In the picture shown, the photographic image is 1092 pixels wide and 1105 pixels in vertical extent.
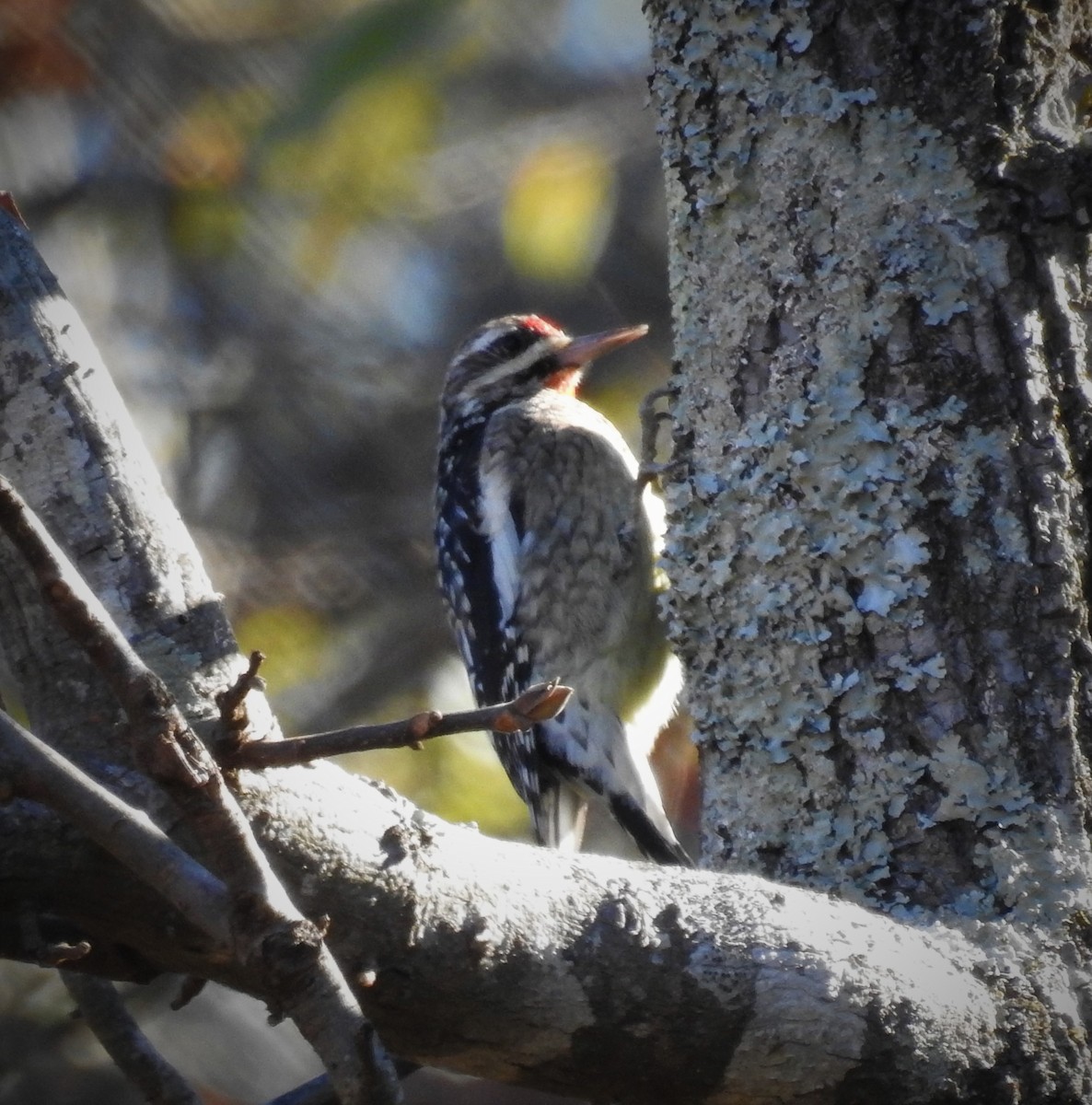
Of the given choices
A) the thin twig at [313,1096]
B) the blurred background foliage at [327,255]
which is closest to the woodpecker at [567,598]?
the blurred background foliage at [327,255]

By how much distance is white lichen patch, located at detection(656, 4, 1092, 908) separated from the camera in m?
1.90

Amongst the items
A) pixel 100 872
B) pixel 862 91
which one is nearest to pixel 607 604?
pixel 862 91

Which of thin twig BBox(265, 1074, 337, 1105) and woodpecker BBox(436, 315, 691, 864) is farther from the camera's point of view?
woodpecker BBox(436, 315, 691, 864)

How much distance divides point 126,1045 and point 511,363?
2337 millimetres

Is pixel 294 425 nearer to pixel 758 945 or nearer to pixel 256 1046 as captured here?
pixel 256 1046

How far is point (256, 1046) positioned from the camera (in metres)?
3.60

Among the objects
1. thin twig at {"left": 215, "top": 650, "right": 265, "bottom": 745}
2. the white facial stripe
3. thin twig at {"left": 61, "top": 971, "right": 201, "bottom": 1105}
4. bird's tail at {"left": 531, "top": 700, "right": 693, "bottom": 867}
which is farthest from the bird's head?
thin twig at {"left": 215, "top": 650, "right": 265, "bottom": 745}

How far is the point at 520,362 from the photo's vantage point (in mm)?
3676

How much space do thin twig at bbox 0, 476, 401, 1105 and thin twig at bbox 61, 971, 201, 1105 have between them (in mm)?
562

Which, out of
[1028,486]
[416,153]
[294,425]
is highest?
[416,153]

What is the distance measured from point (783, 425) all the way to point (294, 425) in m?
2.04

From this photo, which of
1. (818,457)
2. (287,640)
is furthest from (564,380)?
(818,457)

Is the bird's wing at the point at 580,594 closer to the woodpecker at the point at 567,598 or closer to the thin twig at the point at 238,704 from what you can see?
the woodpecker at the point at 567,598

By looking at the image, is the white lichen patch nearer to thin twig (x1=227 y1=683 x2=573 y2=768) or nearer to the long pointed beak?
thin twig (x1=227 y1=683 x2=573 y2=768)
